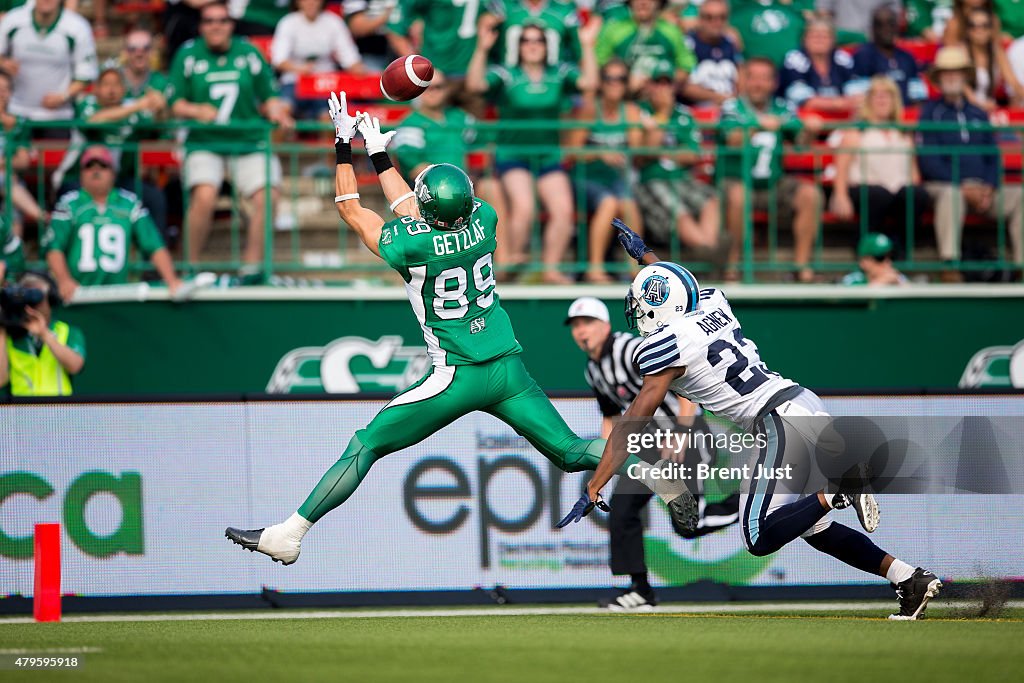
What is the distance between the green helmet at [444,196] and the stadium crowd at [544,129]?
160 inches

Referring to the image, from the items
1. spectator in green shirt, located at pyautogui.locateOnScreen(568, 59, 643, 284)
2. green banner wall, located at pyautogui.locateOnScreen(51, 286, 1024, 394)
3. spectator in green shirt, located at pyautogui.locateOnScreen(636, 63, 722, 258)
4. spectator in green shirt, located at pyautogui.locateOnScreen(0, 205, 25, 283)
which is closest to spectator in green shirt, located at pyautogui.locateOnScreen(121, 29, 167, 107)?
spectator in green shirt, located at pyautogui.locateOnScreen(0, 205, 25, 283)

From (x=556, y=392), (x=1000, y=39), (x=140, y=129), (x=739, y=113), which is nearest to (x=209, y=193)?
(x=140, y=129)

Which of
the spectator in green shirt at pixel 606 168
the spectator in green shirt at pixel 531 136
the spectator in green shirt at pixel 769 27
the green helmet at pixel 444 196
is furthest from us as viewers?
the spectator in green shirt at pixel 769 27

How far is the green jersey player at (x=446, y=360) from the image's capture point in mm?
7371

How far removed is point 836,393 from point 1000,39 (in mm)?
5675

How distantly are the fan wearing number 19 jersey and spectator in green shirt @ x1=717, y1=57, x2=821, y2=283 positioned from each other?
459cm

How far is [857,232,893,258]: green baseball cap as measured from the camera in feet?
39.1

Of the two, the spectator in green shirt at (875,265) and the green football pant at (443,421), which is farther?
the spectator in green shirt at (875,265)

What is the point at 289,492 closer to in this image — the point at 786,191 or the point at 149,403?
the point at 149,403

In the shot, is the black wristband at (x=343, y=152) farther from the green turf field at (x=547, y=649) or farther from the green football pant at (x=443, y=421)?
the green turf field at (x=547, y=649)

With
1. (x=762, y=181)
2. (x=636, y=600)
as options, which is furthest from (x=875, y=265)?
(x=636, y=600)

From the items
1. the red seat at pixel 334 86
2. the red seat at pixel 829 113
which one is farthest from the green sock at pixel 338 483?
the red seat at pixel 829 113

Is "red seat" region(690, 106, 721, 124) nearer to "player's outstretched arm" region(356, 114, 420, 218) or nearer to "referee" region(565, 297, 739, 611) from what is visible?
"referee" region(565, 297, 739, 611)

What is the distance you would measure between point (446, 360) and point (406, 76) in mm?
1676
